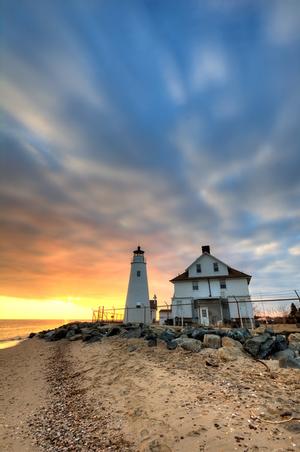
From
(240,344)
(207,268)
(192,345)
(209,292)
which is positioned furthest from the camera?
(207,268)

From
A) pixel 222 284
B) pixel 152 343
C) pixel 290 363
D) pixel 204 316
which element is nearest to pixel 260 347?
pixel 290 363

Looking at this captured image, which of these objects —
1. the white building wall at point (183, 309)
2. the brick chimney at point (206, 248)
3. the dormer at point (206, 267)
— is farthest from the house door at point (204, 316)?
the brick chimney at point (206, 248)

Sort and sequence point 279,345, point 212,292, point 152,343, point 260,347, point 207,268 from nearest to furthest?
point 260,347 < point 279,345 < point 152,343 < point 212,292 < point 207,268

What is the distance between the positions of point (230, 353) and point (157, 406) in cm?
523

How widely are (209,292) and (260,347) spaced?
23254mm

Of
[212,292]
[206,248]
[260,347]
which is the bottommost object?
[260,347]

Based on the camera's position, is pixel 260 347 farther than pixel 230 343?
No

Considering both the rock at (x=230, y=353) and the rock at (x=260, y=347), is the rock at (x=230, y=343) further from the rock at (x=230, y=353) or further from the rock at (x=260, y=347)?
the rock at (x=260, y=347)

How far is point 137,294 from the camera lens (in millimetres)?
33781

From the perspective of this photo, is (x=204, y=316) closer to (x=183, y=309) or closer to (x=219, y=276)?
(x=183, y=309)

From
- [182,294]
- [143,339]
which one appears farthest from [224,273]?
[143,339]

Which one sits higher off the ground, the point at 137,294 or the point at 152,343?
the point at 137,294

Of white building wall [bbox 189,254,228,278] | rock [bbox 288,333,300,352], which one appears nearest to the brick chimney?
white building wall [bbox 189,254,228,278]

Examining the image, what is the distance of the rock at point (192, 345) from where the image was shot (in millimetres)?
12576
